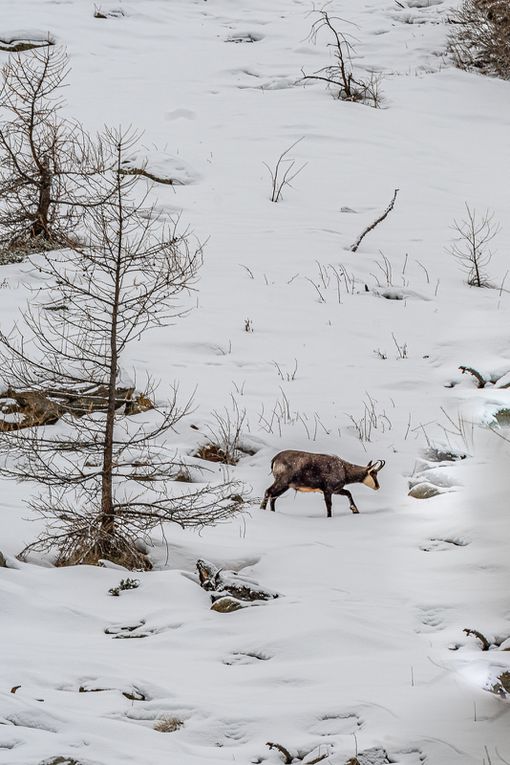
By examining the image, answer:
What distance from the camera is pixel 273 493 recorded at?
6.78 m

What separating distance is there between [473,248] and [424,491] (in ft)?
21.1

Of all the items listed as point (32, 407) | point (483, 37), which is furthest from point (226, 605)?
point (483, 37)

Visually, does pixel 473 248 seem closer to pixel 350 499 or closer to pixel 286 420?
pixel 286 420

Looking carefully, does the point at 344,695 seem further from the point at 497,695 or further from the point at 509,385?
the point at 509,385

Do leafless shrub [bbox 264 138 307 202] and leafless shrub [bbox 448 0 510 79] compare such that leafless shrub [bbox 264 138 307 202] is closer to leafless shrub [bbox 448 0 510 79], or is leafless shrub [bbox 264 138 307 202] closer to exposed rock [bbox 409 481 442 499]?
leafless shrub [bbox 448 0 510 79]

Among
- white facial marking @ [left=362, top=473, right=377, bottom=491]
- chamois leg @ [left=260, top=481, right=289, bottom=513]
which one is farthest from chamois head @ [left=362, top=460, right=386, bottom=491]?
chamois leg @ [left=260, top=481, right=289, bottom=513]

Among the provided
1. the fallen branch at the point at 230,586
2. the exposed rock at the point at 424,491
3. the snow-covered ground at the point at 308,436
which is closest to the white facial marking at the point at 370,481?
the snow-covered ground at the point at 308,436

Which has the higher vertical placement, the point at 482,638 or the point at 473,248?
the point at 473,248

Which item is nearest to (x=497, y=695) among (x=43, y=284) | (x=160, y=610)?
(x=160, y=610)

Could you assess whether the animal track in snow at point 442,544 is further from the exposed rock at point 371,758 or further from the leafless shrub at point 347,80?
the leafless shrub at point 347,80

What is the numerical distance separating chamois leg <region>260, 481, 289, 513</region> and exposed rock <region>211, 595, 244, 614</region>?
1597mm

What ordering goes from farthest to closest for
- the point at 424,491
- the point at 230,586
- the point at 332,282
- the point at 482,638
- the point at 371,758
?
1. the point at 332,282
2. the point at 424,491
3. the point at 230,586
4. the point at 482,638
5. the point at 371,758

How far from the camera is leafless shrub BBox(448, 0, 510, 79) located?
19.1 metres

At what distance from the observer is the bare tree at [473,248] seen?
11.9 m
